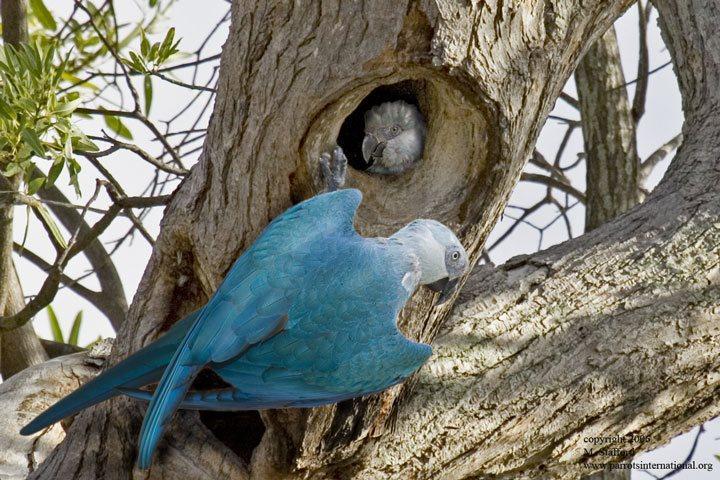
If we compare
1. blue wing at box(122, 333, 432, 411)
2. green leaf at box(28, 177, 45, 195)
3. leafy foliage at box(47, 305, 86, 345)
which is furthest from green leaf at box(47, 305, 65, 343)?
blue wing at box(122, 333, 432, 411)

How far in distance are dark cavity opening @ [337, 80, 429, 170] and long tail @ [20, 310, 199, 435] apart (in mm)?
960

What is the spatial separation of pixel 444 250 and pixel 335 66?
1.64 feet

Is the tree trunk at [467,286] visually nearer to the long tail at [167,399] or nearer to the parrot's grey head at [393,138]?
the parrot's grey head at [393,138]

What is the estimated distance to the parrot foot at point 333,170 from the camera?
2232mm

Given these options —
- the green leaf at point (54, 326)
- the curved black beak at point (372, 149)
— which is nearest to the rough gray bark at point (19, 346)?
the green leaf at point (54, 326)

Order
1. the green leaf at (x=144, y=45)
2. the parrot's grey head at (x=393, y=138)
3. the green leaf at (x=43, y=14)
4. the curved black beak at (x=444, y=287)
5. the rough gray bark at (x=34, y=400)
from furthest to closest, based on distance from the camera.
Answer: the green leaf at (x=43, y=14)
the green leaf at (x=144, y=45)
the rough gray bark at (x=34, y=400)
the parrot's grey head at (x=393, y=138)
the curved black beak at (x=444, y=287)

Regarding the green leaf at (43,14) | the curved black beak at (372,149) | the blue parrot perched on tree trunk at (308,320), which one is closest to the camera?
the blue parrot perched on tree trunk at (308,320)

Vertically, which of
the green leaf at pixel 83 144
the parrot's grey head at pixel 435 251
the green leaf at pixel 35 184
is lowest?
the parrot's grey head at pixel 435 251

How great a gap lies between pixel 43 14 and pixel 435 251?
7.91 ft

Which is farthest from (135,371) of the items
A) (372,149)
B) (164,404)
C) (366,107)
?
(366,107)

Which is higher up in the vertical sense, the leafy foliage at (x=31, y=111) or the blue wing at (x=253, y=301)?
the leafy foliage at (x=31, y=111)

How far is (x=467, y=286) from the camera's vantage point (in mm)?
2730

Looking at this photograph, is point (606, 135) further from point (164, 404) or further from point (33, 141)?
point (164, 404)

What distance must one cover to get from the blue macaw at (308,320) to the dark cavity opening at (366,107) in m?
0.71
